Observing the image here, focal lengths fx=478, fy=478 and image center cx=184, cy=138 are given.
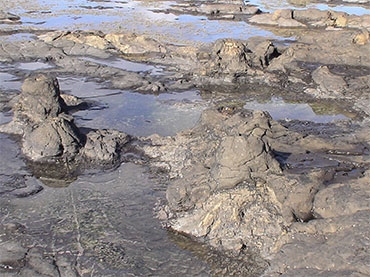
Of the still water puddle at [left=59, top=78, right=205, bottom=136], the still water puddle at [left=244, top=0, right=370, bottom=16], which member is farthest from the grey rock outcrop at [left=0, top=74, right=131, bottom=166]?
the still water puddle at [left=244, top=0, right=370, bottom=16]

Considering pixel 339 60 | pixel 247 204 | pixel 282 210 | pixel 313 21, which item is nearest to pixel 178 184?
pixel 247 204

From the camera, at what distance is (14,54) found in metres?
19.3

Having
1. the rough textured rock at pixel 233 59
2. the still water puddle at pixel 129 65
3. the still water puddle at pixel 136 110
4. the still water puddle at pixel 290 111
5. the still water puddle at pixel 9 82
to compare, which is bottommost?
the still water puddle at pixel 290 111

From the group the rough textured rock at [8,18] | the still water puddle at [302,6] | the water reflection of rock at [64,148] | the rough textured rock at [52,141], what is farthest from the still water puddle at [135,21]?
the rough textured rock at [52,141]

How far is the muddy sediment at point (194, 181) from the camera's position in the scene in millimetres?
7512

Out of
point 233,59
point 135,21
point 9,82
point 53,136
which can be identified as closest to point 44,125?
point 53,136

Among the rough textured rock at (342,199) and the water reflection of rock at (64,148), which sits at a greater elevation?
the rough textured rock at (342,199)

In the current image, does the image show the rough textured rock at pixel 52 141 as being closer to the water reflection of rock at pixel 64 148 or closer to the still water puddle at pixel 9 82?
the water reflection of rock at pixel 64 148

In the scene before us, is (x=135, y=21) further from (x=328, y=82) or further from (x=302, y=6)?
(x=328, y=82)

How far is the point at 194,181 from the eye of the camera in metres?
8.92

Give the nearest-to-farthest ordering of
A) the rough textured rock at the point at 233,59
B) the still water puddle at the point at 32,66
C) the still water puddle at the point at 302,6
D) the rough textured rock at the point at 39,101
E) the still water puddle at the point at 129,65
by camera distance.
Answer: the rough textured rock at the point at 39,101 → the rough textured rock at the point at 233,59 → the still water puddle at the point at 32,66 → the still water puddle at the point at 129,65 → the still water puddle at the point at 302,6

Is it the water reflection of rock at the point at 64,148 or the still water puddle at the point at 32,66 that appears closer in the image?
the water reflection of rock at the point at 64,148

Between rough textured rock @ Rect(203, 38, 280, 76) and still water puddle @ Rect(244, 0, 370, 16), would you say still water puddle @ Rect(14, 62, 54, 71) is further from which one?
still water puddle @ Rect(244, 0, 370, 16)

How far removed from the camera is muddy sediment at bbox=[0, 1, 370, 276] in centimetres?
751
